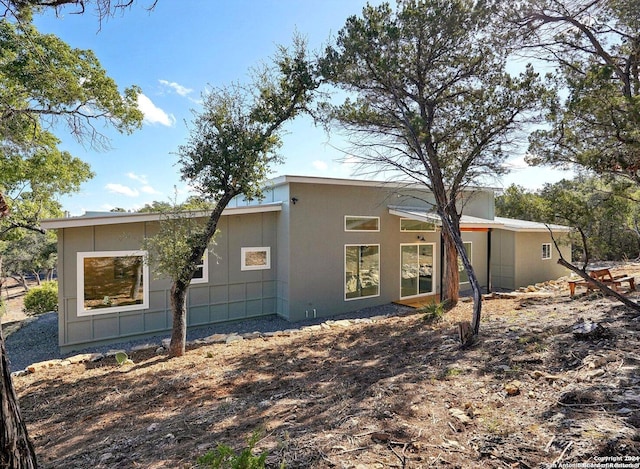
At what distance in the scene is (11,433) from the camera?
2.00m

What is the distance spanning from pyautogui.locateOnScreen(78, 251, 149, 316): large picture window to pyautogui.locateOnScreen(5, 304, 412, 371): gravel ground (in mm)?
951

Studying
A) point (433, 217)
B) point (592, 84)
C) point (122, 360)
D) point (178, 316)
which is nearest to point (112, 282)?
point (122, 360)

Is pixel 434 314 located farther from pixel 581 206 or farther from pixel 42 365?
pixel 42 365

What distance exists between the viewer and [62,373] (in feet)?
21.3

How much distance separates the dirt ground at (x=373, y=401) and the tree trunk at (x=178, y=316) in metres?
0.29

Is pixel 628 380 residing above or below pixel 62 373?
above

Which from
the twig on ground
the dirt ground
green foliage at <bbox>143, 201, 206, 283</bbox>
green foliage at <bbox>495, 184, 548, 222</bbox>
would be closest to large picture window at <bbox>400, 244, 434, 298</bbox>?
the dirt ground

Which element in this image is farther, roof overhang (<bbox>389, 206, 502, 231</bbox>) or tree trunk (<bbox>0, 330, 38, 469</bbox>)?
roof overhang (<bbox>389, 206, 502, 231</bbox>)

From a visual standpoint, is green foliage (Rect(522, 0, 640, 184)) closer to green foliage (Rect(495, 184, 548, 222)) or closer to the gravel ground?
green foliage (Rect(495, 184, 548, 222))

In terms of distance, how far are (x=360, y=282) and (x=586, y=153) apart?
689 centimetres

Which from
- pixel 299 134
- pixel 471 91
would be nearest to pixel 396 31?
pixel 471 91

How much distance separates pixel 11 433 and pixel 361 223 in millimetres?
10021

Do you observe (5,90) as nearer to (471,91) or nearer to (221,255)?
(221,255)

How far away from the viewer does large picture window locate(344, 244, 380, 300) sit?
11156 mm
